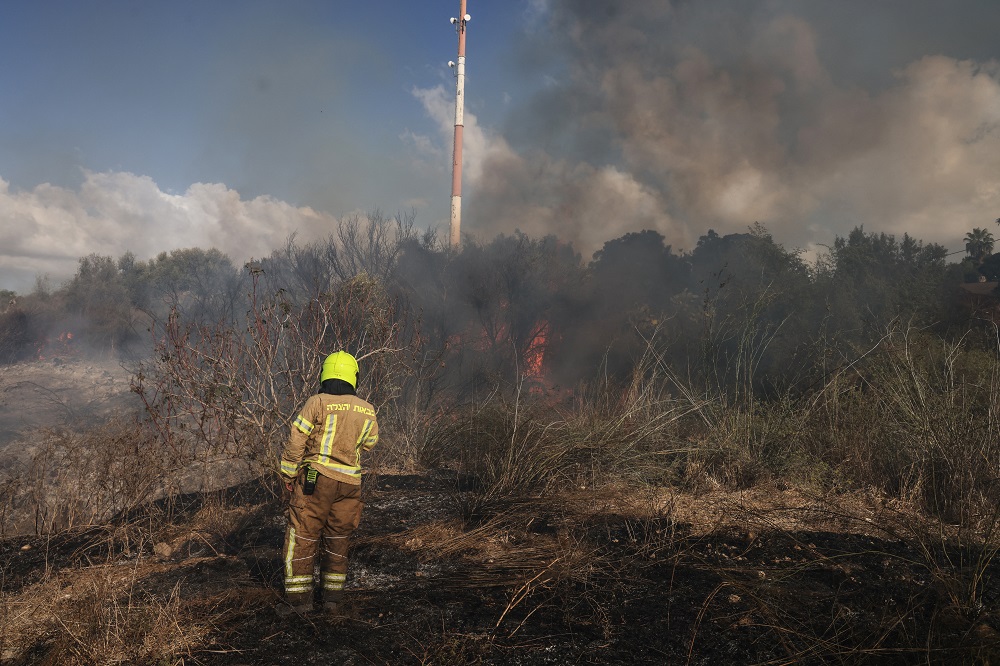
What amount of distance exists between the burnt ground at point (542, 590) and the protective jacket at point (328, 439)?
2.66ft

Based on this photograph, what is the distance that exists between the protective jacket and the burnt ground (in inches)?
31.9

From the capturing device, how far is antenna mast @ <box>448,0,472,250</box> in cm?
→ 2483

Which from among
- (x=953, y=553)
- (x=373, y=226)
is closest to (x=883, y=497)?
(x=953, y=553)

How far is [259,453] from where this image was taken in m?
A: 6.74

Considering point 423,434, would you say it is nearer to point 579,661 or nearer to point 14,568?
point 14,568

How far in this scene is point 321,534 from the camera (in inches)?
153

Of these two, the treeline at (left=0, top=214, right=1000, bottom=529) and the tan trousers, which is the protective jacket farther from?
the treeline at (left=0, top=214, right=1000, bottom=529)

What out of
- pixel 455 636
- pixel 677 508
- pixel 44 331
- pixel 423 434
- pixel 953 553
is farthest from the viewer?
pixel 44 331

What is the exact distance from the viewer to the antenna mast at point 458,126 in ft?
81.5

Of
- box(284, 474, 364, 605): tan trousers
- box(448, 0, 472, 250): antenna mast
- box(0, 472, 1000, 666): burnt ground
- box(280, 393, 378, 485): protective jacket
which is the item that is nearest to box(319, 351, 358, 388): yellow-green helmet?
box(280, 393, 378, 485): protective jacket

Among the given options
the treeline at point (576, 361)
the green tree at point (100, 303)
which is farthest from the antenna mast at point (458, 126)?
the green tree at point (100, 303)

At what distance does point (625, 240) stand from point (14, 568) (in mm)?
23297

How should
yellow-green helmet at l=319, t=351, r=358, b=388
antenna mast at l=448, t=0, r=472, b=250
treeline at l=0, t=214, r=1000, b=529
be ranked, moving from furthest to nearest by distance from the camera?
antenna mast at l=448, t=0, r=472, b=250 → treeline at l=0, t=214, r=1000, b=529 → yellow-green helmet at l=319, t=351, r=358, b=388

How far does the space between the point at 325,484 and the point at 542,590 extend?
149cm
